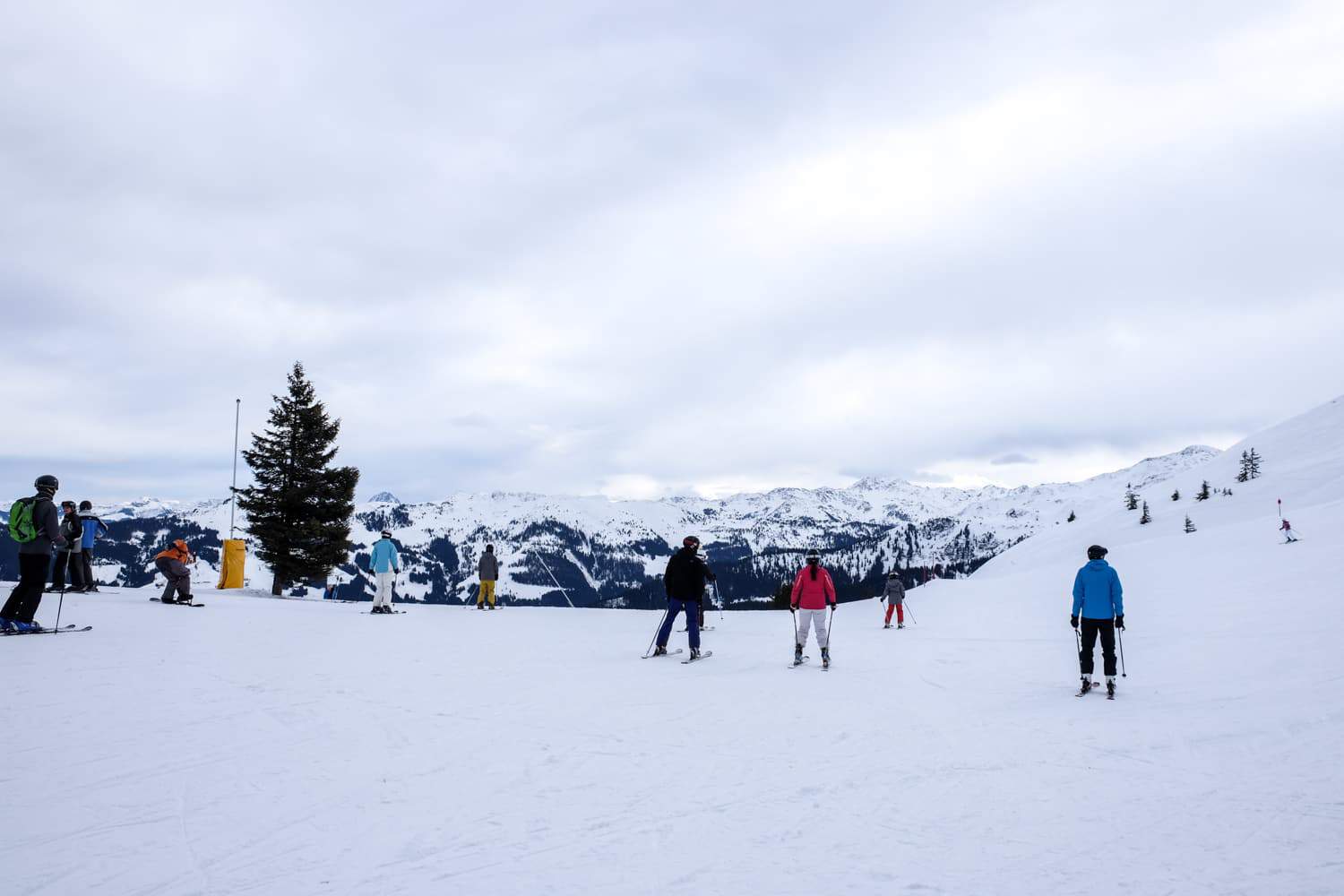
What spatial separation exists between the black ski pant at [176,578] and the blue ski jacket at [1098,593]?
21952 mm

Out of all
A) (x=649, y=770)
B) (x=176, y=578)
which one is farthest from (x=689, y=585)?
(x=176, y=578)

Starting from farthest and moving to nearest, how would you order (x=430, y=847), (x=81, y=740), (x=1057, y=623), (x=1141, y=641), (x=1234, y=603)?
(x=1057, y=623)
(x=1234, y=603)
(x=1141, y=641)
(x=81, y=740)
(x=430, y=847)

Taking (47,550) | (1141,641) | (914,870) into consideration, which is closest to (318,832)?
(914,870)

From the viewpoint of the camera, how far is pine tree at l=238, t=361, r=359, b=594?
3544 centimetres

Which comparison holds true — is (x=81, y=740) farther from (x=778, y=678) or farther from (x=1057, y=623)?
(x=1057, y=623)

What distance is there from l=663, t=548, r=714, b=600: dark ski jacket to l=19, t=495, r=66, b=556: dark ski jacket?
1111 cm

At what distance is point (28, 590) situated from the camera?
13.2m

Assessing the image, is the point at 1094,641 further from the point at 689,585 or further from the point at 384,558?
the point at 384,558

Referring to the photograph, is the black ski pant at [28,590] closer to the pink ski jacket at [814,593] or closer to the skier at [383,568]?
the skier at [383,568]

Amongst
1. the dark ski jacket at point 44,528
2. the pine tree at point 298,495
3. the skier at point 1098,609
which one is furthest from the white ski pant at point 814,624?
the pine tree at point 298,495

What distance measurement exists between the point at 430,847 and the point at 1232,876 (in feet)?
18.3

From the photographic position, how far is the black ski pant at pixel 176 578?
66.4 ft

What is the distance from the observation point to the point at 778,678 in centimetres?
1311

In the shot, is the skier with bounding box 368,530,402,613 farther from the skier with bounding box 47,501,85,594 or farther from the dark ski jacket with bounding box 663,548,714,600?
the dark ski jacket with bounding box 663,548,714,600
